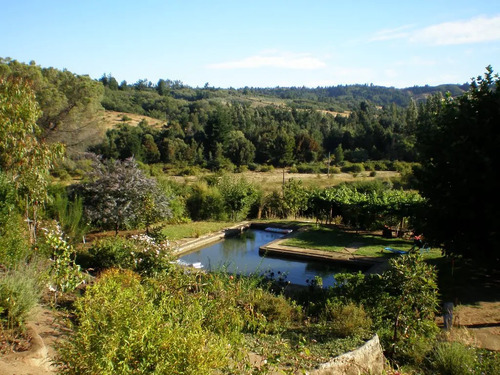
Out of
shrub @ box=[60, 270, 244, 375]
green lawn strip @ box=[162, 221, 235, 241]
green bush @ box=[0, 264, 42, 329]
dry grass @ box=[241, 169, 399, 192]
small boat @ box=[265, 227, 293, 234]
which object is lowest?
small boat @ box=[265, 227, 293, 234]

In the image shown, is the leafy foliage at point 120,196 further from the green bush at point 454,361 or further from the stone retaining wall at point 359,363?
the green bush at point 454,361

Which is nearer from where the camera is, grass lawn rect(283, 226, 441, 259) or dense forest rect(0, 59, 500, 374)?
dense forest rect(0, 59, 500, 374)

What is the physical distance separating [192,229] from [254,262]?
3306 mm

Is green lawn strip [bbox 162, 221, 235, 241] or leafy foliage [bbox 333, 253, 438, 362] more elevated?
leafy foliage [bbox 333, 253, 438, 362]

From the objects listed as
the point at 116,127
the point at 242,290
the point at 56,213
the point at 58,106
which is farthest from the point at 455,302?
the point at 116,127

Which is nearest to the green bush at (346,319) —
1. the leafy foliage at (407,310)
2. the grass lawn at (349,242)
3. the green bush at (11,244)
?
the leafy foliage at (407,310)

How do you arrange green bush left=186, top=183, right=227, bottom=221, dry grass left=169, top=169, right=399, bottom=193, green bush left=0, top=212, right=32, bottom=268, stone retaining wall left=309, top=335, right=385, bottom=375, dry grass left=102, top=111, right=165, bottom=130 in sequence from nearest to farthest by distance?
stone retaining wall left=309, top=335, right=385, bottom=375 < green bush left=0, top=212, right=32, bottom=268 < green bush left=186, top=183, right=227, bottom=221 < dry grass left=169, top=169, right=399, bottom=193 < dry grass left=102, top=111, right=165, bottom=130

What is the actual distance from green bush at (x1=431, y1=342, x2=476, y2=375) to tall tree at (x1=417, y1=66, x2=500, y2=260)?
3001 millimetres

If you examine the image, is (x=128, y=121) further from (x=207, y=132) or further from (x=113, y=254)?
(x=113, y=254)

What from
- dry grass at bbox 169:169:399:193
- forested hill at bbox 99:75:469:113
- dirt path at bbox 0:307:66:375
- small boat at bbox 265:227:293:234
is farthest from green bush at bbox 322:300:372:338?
forested hill at bbox 99:75:469:113

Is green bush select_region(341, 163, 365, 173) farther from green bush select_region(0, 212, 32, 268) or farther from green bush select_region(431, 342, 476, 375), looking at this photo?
green bush select_region(431, 342, 476, 375)

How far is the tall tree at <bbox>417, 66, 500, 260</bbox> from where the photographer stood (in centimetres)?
709

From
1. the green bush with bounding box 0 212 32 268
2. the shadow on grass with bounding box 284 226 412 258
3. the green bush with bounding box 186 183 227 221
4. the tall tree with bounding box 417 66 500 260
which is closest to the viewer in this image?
the green bush with bounding box 0 212 32 268

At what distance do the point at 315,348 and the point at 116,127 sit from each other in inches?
1745
